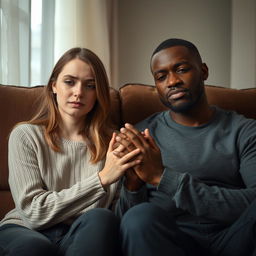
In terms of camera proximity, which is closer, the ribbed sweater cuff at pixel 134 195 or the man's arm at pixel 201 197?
the man's arm at pixel 201 197

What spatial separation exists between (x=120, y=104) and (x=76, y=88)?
14.2 inches

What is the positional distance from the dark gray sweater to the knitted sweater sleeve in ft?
0.41

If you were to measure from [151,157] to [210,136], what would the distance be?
33 cm

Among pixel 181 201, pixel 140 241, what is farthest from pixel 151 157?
pixel 140 241

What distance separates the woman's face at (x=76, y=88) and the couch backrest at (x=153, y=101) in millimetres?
276

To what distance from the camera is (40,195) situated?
112cm

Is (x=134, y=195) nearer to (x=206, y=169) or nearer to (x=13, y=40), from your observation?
(x=206, y=169)

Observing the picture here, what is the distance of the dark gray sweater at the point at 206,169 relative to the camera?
1012mm

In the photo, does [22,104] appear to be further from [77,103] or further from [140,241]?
[140,241]

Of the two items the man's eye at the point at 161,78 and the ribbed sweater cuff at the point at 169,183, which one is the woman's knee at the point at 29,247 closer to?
the ribbed sweater cuff at the point at 169,183

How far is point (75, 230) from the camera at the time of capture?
99cm

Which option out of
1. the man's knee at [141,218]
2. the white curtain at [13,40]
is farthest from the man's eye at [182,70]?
the white curtain at [13,40]

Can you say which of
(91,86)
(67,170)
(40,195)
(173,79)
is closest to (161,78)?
(173,79)

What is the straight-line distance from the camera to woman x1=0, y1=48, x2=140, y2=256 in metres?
0.94
